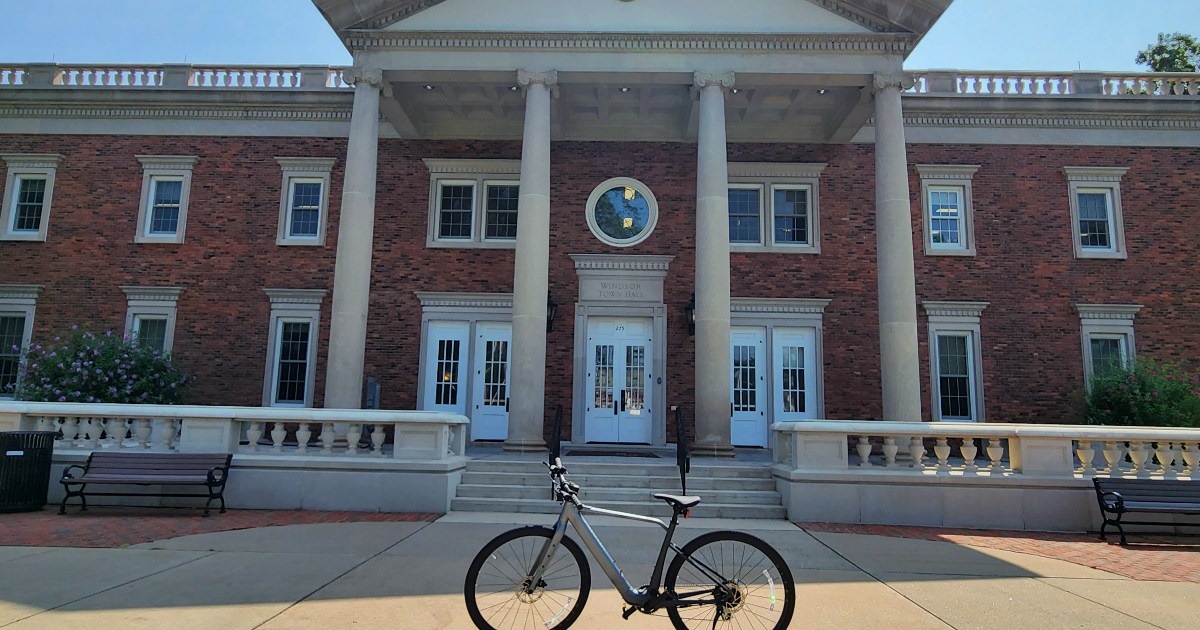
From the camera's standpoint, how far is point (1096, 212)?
17203 millimetres

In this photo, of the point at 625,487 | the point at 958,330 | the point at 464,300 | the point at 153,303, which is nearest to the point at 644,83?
the point at 464,300

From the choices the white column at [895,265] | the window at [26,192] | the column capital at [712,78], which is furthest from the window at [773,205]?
the window at [26,192]

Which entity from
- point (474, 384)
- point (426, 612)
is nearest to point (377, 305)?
point (474, 384)

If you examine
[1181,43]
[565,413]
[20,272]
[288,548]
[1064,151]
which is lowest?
[288,548]

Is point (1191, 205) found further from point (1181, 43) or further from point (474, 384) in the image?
point (474, 384)

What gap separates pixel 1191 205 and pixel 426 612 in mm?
19807

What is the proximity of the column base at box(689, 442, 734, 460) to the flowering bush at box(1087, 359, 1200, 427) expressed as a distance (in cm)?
890

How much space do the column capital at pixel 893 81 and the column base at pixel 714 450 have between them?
25.4ft

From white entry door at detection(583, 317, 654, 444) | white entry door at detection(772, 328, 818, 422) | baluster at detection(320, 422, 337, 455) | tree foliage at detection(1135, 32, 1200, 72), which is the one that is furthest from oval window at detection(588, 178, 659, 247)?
tree foliage at detection(1135, 32, 1200, 72)

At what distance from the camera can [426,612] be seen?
5359 mm

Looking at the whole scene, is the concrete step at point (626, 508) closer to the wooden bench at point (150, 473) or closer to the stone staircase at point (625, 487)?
the stone staircase at point (625, 487)

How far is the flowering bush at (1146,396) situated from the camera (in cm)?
1477

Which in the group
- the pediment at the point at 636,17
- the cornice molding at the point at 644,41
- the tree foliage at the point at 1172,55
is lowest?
the cornice molding at the point at 644,41

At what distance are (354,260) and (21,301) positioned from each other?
10.1 metres
